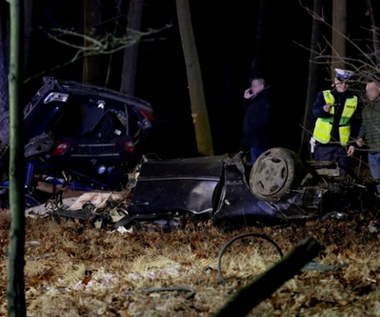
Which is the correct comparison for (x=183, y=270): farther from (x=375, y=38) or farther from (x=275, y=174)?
(x=375, y=38)

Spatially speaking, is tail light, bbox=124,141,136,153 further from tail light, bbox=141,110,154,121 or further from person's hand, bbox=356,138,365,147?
person's hand, bbox=356,138,365,147

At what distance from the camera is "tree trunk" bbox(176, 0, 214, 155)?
15.1 metres

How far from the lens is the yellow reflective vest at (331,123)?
10.2 metres

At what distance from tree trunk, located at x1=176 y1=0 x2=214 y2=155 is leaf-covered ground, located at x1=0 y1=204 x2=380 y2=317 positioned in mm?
5593

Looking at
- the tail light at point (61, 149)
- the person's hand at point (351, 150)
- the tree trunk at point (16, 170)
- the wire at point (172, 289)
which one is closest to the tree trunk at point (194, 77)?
the tail light at point (61, 149)

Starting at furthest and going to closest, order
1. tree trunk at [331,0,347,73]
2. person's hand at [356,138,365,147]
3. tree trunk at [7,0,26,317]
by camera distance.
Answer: tree trunk at [331,0,347,73], person's hand at [356,138,365,147], tree trunk at [7,0,26,317]

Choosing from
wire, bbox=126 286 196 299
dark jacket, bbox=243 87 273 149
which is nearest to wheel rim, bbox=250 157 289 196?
wire, bbox=126 286 196 299

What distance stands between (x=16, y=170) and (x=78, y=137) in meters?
7.00

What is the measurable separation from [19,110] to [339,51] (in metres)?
9.35

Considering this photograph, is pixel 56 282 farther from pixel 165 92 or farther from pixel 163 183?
pixel 165 92

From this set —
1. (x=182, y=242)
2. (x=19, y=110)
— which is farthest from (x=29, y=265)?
(x=19, y=110)

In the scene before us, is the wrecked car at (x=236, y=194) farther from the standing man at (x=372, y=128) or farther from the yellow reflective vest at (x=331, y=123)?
the yellow reflective vest at (x=331, y=123)

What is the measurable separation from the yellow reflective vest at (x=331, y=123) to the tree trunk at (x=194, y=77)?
203 inches

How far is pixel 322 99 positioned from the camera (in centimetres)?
1028
